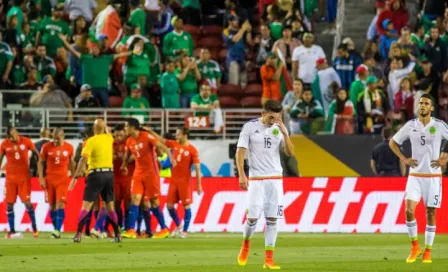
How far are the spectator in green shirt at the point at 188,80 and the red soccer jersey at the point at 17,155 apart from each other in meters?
6.22

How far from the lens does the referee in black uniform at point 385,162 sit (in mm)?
31984

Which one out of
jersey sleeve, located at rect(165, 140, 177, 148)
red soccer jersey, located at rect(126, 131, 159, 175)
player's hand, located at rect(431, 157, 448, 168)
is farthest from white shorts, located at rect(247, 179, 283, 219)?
jersey sleeve, located at rect(165, 140, 177, 148)

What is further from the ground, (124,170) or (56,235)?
(124,170)

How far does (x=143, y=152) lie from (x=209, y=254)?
20.8 ft

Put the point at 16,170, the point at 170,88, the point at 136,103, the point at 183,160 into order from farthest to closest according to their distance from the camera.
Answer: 1. the point at 170,88
2. the point at 136,103
3. the point at 16,170
4. the point at 183,160

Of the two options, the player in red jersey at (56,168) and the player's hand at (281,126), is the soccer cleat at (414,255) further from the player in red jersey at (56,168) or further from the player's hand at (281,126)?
the player in red jersey at (56,168)

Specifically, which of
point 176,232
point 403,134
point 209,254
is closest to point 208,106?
point 176,232

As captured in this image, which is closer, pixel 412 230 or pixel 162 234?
pixel 412 230

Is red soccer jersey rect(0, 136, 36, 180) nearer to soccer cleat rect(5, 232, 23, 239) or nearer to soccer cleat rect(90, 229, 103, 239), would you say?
soccer cleat rect(5, 232, 23, 239)

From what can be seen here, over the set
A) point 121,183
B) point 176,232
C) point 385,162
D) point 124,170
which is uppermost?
point 124,170

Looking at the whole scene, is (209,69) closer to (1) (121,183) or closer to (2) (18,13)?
(2) (18,13)

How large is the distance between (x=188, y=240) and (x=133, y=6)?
11849 mm

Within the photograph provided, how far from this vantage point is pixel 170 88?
34094mm

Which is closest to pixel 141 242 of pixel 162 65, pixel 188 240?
pixel 188 240
